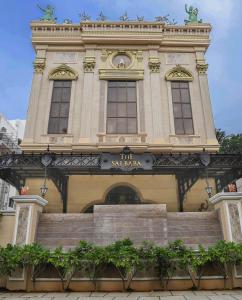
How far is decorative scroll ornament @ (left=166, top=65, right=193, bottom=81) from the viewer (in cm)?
2080

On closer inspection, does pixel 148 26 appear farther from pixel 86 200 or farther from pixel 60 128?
pixel 86 200

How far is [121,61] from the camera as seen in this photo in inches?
832

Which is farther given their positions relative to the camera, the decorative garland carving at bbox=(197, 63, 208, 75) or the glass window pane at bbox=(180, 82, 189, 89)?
the decorative garland carving at bbox=(197, 63, 208, 75)

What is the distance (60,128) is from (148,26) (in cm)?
1017

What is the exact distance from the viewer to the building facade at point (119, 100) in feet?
59.6

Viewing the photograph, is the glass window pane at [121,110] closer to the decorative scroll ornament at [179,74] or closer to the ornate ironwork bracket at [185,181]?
the decorative scroll ornament at [179,74]

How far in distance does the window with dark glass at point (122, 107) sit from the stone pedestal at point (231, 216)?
9724 millimetres

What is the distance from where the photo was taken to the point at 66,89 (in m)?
20.6

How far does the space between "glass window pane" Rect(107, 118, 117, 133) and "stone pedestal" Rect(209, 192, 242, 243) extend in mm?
10042

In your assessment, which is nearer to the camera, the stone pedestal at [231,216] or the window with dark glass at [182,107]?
the stone pedestal at [231,216]

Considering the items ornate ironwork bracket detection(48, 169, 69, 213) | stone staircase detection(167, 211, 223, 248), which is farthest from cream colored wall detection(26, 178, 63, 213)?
stone staircase detection(167, 211, 223, 248)

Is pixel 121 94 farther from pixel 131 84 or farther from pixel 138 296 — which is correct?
pixel 138 296

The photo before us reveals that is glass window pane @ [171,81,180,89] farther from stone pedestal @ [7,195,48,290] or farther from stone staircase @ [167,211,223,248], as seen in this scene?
stone pedestal @ [7,195,48,290]

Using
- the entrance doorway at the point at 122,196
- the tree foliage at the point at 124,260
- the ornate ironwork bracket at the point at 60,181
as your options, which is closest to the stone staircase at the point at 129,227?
the tree foliage at the point at 124,260
